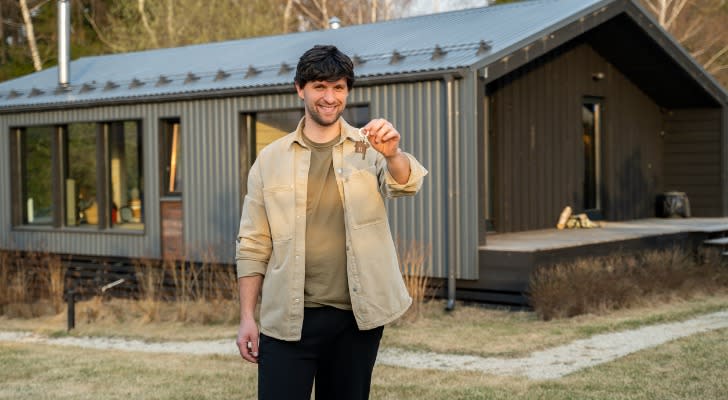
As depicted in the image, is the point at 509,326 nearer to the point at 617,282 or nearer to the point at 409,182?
the point at 617,282

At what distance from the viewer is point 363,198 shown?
3.47 meters

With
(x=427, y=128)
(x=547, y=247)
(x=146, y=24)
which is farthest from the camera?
(x=146, y=24)

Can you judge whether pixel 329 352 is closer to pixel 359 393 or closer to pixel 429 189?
pixel 359 393

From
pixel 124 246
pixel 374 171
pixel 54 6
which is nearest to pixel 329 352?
pixel 374 171

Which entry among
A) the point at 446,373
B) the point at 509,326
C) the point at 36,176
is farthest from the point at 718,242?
the point at 36,176

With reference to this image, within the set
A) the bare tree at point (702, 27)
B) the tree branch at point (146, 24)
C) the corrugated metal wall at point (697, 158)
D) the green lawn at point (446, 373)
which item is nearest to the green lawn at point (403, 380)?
the green lawn at point (446, 373)

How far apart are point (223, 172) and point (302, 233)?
370 inches

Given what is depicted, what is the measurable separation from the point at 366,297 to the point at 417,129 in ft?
24.7

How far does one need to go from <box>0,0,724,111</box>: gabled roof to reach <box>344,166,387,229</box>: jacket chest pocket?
22.7ft

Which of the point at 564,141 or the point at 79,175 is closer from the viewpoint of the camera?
the point at 564,141

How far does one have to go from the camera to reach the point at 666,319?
9.41m

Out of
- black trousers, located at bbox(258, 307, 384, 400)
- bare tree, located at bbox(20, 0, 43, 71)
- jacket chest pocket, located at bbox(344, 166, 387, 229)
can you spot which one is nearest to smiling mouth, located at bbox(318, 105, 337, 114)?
jacket chest pocket, located at bbox(344, 166, 387, 229)

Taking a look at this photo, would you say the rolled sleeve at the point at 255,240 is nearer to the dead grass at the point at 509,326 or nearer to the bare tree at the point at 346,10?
the dead grass at the point at 509,326

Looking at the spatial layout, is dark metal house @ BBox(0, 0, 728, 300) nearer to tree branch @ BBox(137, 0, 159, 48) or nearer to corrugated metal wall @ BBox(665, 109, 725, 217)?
corrugated metal wall @ BBox(665, 109, 725, 217)
